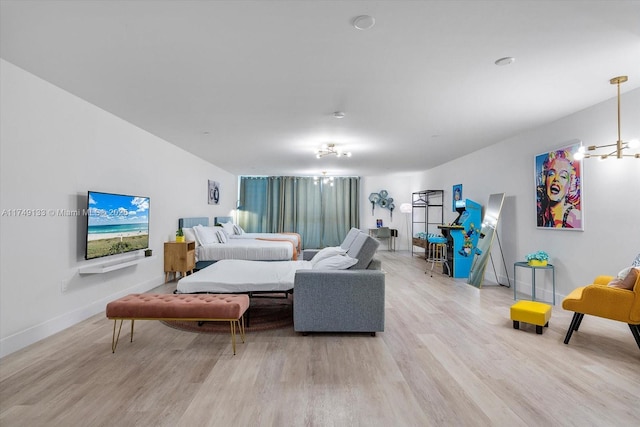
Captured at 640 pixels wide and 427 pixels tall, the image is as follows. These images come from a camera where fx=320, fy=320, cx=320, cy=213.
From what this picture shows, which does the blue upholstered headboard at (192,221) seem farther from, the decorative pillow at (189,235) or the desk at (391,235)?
the desk at (391,235)

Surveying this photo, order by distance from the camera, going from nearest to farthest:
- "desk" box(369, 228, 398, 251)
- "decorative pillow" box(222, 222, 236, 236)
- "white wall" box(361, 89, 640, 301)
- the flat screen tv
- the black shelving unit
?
1. "white wall" box(361, 89, 640, 301)
2. the flat screen tv
3. "decorative pillow" box(222, 222, 236, 236)
4. the black shelving unit
5. "desk" box(369, 228, 398, 251)

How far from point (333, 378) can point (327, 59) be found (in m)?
2.44

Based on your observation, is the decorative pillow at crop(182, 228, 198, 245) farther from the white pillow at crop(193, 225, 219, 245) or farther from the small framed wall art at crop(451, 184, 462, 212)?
the small framed wall art at crop(451, 184, 462, 212)

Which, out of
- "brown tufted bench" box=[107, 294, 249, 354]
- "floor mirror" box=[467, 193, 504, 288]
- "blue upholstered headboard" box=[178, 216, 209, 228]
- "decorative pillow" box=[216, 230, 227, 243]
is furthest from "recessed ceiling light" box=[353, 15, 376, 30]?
"decorative pillow" box=[216, 230, 227, 243]

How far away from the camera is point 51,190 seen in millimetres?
3115

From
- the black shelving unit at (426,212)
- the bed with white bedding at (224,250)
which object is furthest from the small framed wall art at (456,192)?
the bed with white bedding at (224,250)

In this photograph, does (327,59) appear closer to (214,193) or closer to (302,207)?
(214,193)

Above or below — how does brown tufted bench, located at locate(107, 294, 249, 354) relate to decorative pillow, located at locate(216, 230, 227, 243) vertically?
below

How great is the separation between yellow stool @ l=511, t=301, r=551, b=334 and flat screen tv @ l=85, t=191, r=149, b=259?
454 cm

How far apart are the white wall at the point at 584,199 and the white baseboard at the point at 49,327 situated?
227 inches

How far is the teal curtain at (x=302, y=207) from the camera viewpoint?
1031 cm

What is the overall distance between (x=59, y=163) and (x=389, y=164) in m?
6.38

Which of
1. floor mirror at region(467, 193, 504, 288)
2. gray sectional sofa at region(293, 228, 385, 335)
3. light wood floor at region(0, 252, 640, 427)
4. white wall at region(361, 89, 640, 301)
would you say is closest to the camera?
light wood floor at region(0, 252, 640, 427)

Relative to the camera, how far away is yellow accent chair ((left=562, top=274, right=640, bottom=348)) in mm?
2566
